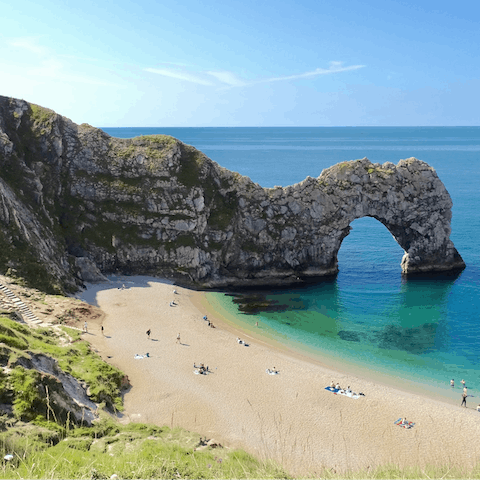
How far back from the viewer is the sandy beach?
30.2 m

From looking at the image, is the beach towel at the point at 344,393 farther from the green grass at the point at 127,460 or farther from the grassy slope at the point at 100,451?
the green grass at the point at 127,460

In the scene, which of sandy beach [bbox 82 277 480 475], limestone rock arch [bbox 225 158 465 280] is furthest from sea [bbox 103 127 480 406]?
limestone rock arch [bbox 225 158 465 280]

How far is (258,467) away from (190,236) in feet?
160

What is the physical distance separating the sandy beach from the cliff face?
710 inches

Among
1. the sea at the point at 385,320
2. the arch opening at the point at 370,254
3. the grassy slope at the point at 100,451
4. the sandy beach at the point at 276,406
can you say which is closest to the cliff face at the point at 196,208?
the arch opening at the point at 370,254

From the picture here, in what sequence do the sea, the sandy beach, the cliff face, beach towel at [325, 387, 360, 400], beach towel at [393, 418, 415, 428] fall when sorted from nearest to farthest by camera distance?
1. the sandy beach
2. beach towel at [393, 418, 415, 428]
3. beach towel at [325, 387, 360, 400]
4. the sea
5. the cliff face

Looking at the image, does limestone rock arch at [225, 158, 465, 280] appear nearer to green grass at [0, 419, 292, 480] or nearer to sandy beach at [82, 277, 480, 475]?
sandy beach at [82, 277, 480, 475]

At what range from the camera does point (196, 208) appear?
67750 mm

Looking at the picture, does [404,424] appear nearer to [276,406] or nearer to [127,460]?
[276,406]

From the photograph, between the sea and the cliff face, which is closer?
the sea

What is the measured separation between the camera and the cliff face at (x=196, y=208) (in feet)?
215

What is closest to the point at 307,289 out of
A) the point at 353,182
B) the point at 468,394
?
the point at 353,182

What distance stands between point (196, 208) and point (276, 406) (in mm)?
38418

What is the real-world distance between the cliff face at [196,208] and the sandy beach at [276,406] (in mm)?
18032
